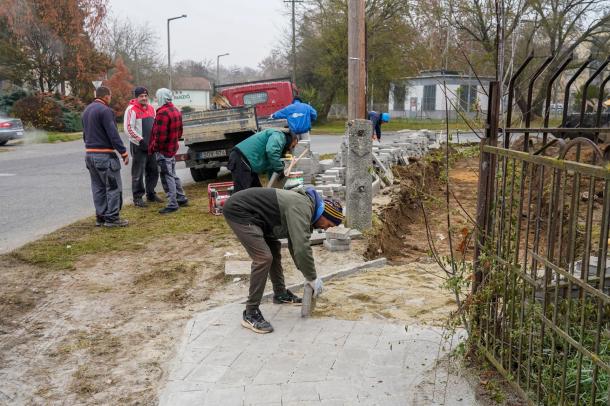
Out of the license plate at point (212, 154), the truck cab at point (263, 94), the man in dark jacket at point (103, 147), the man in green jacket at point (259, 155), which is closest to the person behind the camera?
the man in green jacket at point (259, 155)

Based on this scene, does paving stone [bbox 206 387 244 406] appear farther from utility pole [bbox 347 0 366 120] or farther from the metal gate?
utility pole [bbox 347 0 366 120]

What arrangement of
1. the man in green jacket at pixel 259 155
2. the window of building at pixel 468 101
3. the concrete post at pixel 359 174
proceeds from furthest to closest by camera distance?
the concrete post at pixel 359 174, the man in green jacket at pixel 259 155, the window of building at pixel 468 101

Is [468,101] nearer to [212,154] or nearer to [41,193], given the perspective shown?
[212,154]

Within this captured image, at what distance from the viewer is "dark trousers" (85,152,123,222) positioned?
7.82 metres

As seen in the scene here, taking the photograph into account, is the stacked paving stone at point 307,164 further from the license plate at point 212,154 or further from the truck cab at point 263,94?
the truck cab at point 263,94

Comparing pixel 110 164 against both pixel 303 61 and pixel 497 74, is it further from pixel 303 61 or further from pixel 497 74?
pixel 303 61

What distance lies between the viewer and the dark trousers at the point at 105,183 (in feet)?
25.7

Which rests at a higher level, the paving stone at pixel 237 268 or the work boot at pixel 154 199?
the work boot at pixel 154 199

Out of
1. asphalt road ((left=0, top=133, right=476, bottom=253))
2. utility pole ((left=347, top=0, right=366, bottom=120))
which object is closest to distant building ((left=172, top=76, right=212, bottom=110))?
asphalt road ((left=0, top=133, right=476, bottom=253))

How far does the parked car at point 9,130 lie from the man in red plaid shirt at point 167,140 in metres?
16.0

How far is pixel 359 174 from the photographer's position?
7453 millimetres

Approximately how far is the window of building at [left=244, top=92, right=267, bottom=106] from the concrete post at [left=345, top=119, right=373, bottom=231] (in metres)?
7.80

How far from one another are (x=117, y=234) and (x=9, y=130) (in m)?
17.5

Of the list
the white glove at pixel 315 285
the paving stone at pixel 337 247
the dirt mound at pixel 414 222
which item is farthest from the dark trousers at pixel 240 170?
the white glove at pixel 315 285
